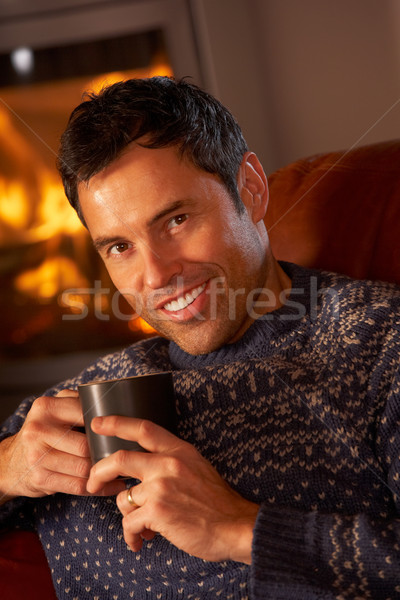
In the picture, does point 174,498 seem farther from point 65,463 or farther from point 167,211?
point 167,211

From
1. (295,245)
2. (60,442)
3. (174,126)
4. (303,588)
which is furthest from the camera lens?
(295,245)

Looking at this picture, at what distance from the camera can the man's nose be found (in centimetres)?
99

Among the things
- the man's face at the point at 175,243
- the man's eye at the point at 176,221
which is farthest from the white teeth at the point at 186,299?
the man's eye at the point at 176,221

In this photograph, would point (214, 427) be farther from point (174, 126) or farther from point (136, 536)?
point (174, 126)

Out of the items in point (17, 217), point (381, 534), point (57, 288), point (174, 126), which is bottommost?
point (57, 288)

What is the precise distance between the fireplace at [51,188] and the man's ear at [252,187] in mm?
1833

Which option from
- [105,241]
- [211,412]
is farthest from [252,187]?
[211,412]

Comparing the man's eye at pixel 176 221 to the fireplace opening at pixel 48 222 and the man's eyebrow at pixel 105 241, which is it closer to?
the man's eyebrow at pixel 105 241

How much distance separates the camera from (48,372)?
2.99 metres

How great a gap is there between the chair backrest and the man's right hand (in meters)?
0.57

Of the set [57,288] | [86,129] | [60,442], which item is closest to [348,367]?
[60,442]

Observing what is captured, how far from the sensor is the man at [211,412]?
755 mm

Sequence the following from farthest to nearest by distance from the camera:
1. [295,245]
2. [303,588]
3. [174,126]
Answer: [295,245], [174,126], [303,588]

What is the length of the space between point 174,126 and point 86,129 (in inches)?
5.8
